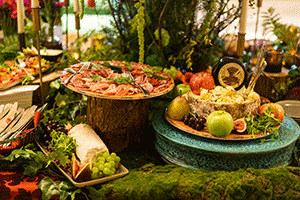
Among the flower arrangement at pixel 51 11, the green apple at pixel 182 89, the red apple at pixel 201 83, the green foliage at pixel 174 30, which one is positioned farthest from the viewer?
the flower arrangement at pixel 51 11

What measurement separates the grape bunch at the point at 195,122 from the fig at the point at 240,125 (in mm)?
200

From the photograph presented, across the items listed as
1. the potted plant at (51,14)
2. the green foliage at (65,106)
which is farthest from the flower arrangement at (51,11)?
the green foliage at (65,106)

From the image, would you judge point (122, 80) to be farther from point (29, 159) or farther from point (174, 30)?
point (174, 30)

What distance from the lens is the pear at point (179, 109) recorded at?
229cm

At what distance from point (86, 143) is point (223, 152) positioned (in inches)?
33.2

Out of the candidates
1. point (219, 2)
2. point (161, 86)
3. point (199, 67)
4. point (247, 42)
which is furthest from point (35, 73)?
point (247, 42)

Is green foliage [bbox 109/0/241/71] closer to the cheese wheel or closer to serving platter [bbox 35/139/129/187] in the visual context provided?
the cheese wheel

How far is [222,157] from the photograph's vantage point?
6.59ft

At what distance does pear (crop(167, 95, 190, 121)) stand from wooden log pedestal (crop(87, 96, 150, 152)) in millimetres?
208

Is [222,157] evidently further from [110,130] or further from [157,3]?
[157,3]

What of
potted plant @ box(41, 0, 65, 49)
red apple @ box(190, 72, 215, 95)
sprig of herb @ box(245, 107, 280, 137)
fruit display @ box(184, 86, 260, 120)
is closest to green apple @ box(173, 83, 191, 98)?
red apple @ box(190, 72, 215, 95)

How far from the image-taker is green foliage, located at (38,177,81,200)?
189 centimetres

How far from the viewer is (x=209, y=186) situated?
188 centimetres

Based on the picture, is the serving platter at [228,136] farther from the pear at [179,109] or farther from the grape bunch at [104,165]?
the grape bunch at [104,165]
